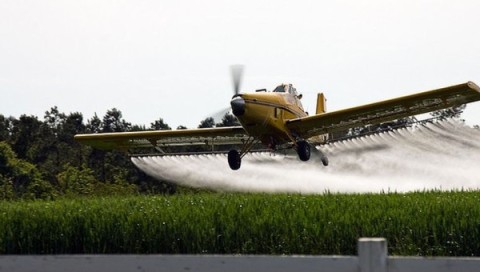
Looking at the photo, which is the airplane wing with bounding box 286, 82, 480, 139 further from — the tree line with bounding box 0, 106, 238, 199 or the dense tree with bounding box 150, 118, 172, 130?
the dense tree with bounding box 150, 118, 172, 130

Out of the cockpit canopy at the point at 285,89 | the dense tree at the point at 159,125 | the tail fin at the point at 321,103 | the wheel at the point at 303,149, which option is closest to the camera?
the wheel at the point at 303,149

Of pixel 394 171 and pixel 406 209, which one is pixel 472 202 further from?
pixel 394 171

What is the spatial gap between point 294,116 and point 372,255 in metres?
23.9

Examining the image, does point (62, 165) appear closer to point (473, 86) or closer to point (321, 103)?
point (321, 103)

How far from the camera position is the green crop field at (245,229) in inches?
541

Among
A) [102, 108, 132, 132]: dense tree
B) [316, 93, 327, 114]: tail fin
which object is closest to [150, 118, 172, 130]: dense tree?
[102, 108, 132, 132]: dense tree

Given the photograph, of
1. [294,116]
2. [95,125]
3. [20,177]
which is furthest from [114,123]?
[294,116]

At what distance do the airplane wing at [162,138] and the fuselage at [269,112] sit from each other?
142 inches

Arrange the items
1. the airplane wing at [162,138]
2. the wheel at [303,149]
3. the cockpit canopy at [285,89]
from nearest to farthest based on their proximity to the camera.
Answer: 1. the wheel at [303,149]
2. the cockpit canopy at [285,89]
3. the airplane wing at [162,138]

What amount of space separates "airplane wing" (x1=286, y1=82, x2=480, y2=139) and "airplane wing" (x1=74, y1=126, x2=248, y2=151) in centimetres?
365

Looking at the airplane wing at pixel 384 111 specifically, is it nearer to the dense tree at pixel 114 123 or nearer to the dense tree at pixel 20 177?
the dense tree at pixel 20 177

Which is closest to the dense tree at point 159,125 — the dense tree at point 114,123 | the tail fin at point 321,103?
the dense tree at point 114,123

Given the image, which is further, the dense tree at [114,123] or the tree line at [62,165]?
the dense tree at [114,123]

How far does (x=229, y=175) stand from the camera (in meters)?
40.8
